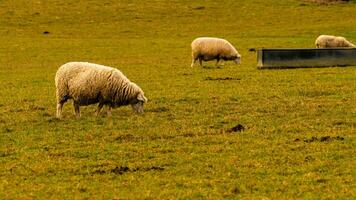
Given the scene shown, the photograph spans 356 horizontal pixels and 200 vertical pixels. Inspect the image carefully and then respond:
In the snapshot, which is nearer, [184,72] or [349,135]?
[349,135]

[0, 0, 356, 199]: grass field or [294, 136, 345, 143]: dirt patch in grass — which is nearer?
[0, 0, 356, 199]: grass field

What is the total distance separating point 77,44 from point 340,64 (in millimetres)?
19341

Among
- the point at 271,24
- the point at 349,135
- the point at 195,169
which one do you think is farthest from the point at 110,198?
the point at 271,24

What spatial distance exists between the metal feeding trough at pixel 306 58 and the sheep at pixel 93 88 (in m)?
11.0

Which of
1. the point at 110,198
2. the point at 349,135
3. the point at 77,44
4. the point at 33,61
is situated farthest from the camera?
the point at 77,44

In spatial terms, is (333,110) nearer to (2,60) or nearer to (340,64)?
(340,64)

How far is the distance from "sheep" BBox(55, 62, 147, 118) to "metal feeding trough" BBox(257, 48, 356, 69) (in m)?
11.0

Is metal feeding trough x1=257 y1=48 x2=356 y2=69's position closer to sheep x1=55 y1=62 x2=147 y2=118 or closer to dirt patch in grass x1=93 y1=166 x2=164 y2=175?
sheep x1=55 y1=62 x2=147 y2=118

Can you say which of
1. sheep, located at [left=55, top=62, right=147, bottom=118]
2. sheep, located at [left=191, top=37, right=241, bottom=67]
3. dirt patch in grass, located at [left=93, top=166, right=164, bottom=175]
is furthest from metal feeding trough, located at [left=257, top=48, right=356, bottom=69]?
dirt patch in grass, located at [left=93, top=166, right=164, bottom=175]

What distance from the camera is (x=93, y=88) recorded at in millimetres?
16797

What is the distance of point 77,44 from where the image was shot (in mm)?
43469

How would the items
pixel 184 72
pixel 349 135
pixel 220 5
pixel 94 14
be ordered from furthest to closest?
1. pixel 220 5
2. pixel 94 14
3. pixel 184 72
4. pixel 349 135

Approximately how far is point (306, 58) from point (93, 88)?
12.9 metres

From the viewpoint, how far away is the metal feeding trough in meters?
27.7
